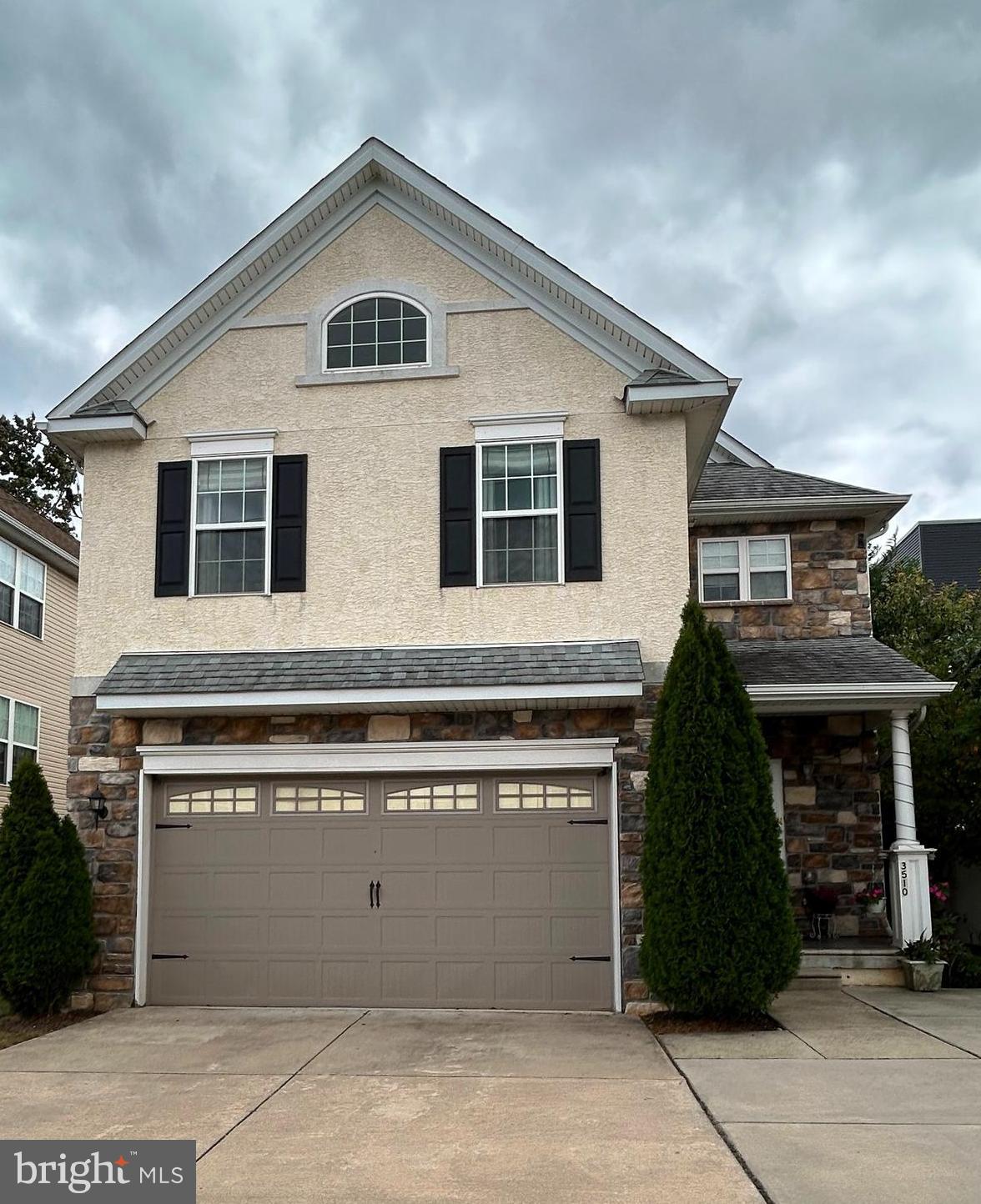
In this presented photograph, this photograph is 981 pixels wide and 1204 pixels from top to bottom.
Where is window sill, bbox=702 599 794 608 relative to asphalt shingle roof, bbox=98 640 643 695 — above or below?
above

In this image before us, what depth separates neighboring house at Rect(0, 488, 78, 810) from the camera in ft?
61.3

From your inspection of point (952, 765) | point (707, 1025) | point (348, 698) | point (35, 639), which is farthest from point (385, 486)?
point (35, 639)

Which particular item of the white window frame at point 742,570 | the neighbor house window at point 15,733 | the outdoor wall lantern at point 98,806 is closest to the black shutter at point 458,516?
the outdoor wall lantern at point 98,806

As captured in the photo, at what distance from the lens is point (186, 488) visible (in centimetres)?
1168

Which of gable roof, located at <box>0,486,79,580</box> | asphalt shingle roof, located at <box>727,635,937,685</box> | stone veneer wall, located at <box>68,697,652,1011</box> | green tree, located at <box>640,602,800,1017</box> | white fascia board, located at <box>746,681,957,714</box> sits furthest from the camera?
gable roof, located at <box>0,486,79,580</box>

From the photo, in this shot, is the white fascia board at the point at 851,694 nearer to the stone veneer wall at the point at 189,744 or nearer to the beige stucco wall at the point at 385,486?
the beige stucco wall at the point at 385,486

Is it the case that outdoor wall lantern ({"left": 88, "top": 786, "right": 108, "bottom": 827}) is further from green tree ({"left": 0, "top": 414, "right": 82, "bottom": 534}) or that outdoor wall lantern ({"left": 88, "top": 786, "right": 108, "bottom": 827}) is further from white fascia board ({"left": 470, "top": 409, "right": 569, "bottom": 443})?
green tree ({"left": 0, "top": 414, "right": 82, "bottom": 534})

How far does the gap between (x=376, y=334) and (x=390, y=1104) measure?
7346mm

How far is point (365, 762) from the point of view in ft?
36.2

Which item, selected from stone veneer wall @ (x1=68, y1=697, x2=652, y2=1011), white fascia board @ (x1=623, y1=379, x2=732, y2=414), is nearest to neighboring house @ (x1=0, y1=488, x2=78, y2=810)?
stone veneer wall @ (x1=68, y1=697, x2=652, y2=1011)

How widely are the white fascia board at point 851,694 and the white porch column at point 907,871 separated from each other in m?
0.68

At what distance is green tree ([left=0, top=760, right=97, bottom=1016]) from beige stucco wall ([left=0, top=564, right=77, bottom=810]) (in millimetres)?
8541

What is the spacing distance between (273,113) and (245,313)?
9.50 feet

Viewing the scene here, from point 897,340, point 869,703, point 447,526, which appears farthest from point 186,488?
point 897,340
